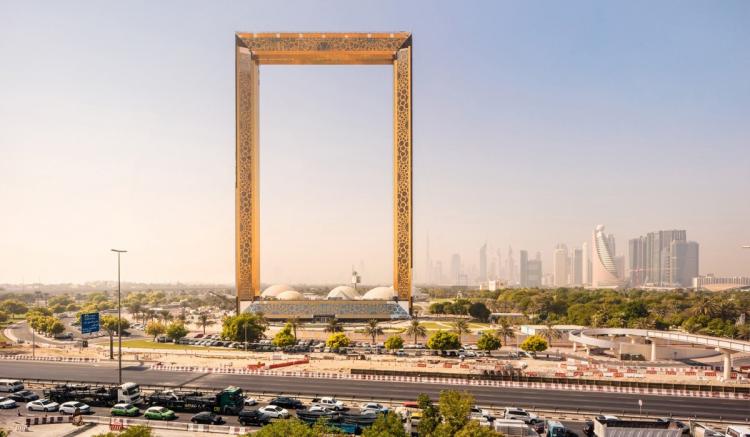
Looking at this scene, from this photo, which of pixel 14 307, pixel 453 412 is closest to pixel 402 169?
pixel 453 412

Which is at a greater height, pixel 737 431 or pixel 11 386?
pixel 737 431

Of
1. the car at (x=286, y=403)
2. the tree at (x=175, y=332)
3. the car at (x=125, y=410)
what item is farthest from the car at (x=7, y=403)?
the tree at (x=175, y=332)

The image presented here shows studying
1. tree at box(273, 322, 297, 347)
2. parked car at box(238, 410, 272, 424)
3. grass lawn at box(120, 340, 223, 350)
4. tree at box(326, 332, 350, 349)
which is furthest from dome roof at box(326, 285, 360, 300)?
parked car at box(238, 410, 272, 424)

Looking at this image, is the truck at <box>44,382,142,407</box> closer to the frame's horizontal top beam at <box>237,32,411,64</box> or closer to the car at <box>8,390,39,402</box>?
the car at <box>8,390,39,402</box>

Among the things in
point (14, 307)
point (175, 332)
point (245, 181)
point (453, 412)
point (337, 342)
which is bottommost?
point (14, 307)

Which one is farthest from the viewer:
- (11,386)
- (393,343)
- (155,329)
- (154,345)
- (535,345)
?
(155,329)

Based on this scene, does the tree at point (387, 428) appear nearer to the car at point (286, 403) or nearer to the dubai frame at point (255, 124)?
the car at point (286, 403)

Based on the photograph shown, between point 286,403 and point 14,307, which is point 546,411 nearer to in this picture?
point 286,403

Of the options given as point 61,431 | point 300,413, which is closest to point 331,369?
point 300,413
